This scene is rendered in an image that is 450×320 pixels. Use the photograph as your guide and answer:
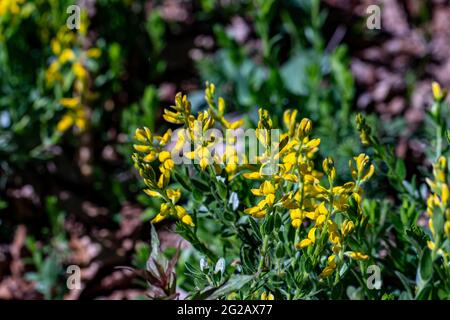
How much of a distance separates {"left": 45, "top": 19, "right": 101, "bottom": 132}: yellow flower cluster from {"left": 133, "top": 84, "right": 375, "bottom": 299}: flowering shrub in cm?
104

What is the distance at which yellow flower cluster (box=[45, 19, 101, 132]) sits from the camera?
2574 mm

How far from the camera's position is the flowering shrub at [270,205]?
148 cm

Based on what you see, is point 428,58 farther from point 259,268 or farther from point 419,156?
point 259,268

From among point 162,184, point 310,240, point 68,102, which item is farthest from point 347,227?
point 68,102

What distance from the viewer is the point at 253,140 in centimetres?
205

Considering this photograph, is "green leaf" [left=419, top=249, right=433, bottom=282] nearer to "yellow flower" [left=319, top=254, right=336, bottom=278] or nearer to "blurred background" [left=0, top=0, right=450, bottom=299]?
"yellow flower" [left=319, top=254, right=336, bottom=278]

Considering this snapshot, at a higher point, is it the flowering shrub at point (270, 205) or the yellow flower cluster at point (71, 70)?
the yellow flower cluster at point (71, 70)

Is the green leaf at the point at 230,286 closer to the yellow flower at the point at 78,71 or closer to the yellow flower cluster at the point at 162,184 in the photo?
the yellow flower cluster at the point at 162,184

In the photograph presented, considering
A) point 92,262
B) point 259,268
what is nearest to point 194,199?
point 259,268

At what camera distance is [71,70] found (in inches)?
103

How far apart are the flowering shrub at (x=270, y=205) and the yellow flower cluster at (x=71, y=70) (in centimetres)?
104

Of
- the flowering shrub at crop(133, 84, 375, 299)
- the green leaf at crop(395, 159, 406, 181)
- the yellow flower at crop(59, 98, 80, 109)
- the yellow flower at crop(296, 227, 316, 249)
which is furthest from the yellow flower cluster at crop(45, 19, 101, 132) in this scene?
the yellow flower at crop(296, 227, 316, 249)

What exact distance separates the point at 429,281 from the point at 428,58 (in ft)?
5.89

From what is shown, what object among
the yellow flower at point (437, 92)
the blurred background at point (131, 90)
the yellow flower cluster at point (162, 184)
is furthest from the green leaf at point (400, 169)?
the yellow flower cluster at point (162, 184)
